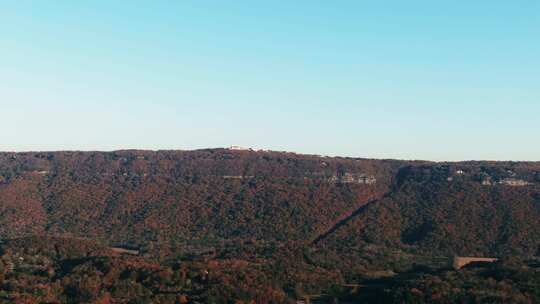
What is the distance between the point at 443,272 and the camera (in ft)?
277

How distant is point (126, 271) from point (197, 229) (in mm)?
53569

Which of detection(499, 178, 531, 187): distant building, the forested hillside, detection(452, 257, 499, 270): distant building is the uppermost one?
detection(499, 178, 531, 187): distant building

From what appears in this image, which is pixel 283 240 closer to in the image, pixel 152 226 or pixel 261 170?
pixel 152 226

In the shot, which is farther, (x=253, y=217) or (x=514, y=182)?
(x=514, y=182)

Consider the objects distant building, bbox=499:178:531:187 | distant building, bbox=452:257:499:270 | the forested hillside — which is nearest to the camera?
the forested hillside

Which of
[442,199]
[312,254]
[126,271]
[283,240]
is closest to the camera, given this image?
[126,271]

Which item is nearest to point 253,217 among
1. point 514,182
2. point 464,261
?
point 464,261

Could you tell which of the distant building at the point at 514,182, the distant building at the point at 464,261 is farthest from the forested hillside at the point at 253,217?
the distant building at the point at 464,261

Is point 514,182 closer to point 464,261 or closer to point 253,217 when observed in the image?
point 464,261

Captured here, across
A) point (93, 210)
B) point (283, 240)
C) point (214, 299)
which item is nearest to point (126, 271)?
point (214, 299)

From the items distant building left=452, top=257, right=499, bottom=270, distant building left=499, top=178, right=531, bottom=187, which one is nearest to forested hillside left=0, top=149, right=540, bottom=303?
distant building left=499, top=178, right=531, bottom=187

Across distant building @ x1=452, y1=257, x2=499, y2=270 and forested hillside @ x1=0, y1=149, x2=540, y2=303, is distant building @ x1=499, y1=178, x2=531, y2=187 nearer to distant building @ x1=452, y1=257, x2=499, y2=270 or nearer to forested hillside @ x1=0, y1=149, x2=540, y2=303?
forested hillside @ x1=0, y1=149, x2=540, y2=303

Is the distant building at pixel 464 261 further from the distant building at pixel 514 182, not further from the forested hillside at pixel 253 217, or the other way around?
the distant building at pixel 514 182

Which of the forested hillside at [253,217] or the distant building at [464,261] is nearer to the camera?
the forested hillside at [253,217]
